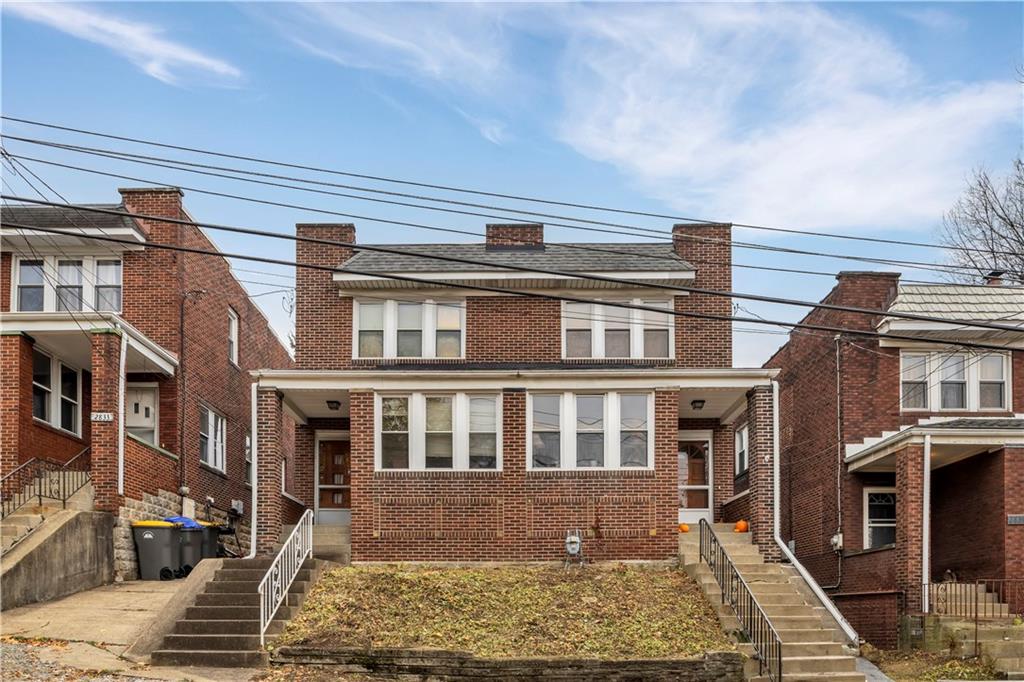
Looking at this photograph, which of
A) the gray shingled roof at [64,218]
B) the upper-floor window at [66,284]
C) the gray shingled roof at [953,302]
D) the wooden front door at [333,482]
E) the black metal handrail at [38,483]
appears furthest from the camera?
the gray shingled roof at [953,302]

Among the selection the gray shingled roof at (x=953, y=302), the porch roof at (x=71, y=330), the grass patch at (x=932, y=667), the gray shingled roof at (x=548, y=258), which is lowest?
the grass patch at (x=932, y=667)

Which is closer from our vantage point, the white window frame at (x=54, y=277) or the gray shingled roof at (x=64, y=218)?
the gray shingled roof at (x=64, y=218)

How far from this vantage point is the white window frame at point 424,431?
2156 cm

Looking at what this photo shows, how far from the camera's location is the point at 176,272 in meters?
25.5

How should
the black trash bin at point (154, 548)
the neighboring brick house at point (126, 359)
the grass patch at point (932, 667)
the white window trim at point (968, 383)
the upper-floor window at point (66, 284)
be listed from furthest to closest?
the upper-floor window at point (66, 284) < the white window trim at point (968, 383) < the black trash bin at point (154, 548) < the neighboring brick house at point (126, 359) < the grass patch at point (932, 667)

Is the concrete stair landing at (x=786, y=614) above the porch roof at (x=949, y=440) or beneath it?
beneath

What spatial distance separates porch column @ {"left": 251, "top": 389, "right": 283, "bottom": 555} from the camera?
68.7 ft

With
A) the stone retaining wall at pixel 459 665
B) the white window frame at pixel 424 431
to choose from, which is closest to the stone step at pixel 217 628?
the stone retaining wall at pixel 459 665

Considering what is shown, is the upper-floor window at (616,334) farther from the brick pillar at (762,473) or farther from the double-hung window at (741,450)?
the double-hung window at (741,450)

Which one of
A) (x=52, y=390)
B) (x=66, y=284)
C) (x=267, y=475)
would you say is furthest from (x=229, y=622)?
(x=66, y=284)

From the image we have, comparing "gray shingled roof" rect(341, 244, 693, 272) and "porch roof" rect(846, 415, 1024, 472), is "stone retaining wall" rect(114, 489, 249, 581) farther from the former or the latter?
"porch roof" rect(846, 415, 1024, 472)

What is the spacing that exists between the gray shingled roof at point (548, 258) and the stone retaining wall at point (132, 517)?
5.93m

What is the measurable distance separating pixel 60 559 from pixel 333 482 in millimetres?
6817

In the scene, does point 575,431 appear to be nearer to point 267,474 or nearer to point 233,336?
point 267,474
